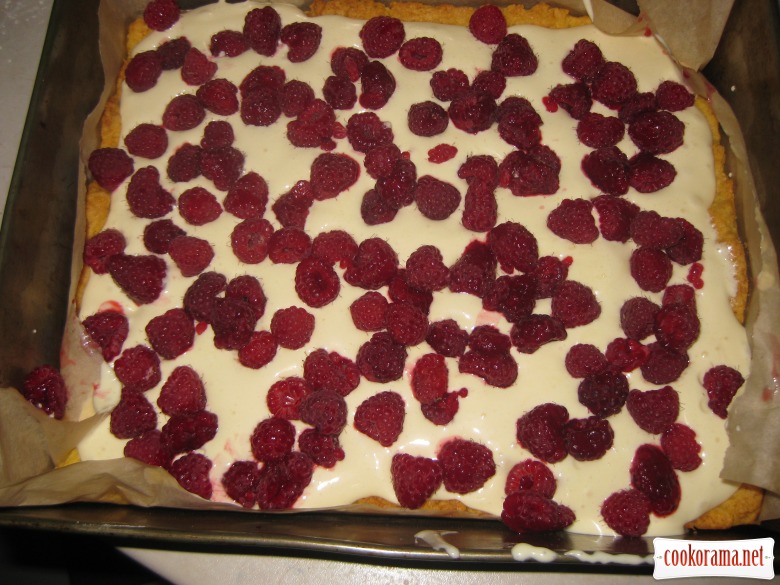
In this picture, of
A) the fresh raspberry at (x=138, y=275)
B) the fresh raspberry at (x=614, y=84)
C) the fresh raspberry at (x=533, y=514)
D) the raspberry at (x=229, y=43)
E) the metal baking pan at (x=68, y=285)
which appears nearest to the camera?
the metal baking pan at (x=68, y=285)

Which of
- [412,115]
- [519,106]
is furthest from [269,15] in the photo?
[519,106]

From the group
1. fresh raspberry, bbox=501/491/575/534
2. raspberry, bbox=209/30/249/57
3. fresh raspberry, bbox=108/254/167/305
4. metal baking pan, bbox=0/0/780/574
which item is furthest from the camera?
raspberry, bbox=209/30/249/57

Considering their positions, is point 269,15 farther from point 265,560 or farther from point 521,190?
point 265,560

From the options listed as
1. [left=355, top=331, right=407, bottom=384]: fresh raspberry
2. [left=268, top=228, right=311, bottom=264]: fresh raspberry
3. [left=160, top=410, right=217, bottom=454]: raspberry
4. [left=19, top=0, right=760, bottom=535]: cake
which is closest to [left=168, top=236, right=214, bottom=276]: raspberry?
[left=19, top=0, right=760, bottom=535]: cake

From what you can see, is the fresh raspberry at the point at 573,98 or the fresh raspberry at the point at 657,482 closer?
the fresh raspberry at the point at 657,482

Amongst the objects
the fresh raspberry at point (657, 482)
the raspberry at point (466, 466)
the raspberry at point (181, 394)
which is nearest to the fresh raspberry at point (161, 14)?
the raspberry at point (181, 394)

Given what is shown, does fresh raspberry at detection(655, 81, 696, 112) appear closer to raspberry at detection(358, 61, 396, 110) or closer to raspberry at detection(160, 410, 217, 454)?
raspberry at detection(358, 61, 396, 110)

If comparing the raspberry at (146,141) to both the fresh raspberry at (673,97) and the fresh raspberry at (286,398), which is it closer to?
the fresh raspberry at (286,398)
